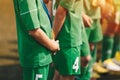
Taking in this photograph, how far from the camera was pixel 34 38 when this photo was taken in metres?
3.42

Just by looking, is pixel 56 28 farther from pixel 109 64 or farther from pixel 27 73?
pixel 109 64

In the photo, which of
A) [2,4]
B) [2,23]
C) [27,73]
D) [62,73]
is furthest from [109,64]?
[2,4]

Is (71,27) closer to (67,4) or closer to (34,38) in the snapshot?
(67,4)

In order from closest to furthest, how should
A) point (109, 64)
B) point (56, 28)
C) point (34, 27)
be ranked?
1. point (34, 27)
2. point (56, 28)
3. point (109, 64)

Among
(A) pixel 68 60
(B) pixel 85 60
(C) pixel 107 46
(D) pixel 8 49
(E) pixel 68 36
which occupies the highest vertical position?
(E) pixel 68 36

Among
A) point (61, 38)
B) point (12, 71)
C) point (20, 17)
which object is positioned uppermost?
point (20, 17)

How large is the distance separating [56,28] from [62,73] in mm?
445

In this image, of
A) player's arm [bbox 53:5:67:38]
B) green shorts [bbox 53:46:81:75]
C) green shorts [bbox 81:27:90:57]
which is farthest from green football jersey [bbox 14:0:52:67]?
green shorts [bbox 81:27:90:57]

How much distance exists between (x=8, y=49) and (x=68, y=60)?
3085 millimetres

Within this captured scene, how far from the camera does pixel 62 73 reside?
162 inches

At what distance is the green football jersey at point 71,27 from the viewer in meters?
3.99

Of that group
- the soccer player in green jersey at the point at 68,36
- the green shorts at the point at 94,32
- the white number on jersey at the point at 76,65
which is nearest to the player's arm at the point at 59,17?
the soccer player in green jersey at the point at 68,36

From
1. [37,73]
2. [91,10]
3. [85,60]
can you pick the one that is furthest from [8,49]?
[37,73]

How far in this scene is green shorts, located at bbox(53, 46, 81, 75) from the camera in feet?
13.3
